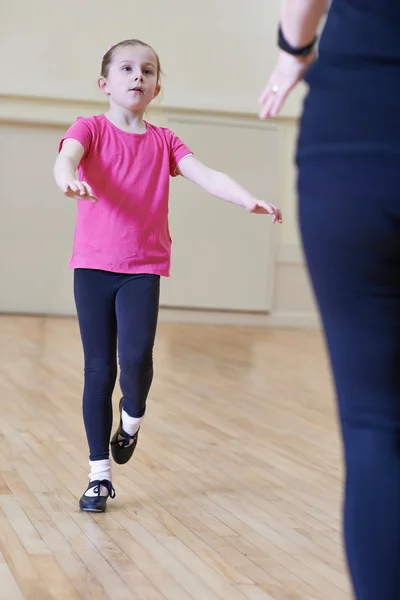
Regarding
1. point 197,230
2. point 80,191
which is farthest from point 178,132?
point 80,191

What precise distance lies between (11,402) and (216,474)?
1.28m

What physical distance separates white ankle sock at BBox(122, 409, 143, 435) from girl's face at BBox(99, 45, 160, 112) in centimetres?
84

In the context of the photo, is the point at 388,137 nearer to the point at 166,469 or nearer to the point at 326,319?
the point at 326,319

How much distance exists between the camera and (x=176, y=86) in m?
7.47

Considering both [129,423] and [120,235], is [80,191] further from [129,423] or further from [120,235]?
[129,423]

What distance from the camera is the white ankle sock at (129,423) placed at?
2.79 meters

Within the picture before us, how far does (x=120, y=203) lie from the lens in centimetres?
268

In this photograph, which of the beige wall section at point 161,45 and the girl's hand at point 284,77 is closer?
the girl's hand at point 284,77

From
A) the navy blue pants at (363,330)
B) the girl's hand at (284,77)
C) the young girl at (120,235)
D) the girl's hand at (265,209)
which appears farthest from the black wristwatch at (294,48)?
the young girl at (120,235)

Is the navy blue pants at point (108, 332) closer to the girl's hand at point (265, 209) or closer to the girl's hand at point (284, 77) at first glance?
the girl's hand at point (265, 209)

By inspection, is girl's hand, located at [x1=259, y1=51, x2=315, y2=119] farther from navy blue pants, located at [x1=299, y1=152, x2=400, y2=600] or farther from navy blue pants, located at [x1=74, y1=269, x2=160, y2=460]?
navy blue pants, located at [x1=74, y1=269, x2=160, y2=460]

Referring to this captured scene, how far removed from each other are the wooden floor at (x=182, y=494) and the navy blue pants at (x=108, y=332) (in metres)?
0.25

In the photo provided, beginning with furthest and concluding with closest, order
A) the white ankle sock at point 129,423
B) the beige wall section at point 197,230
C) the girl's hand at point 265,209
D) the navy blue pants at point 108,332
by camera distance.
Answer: the beige wall section at point 197,230 < the white ankle sock at point 129,423 < the navy blue pants at point 108,332 < the girl's hand at point 265,209

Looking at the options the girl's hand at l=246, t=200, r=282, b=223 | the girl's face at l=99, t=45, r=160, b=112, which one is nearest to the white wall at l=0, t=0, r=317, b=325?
the girl's face at l=99, t=45, r=160, b=112
